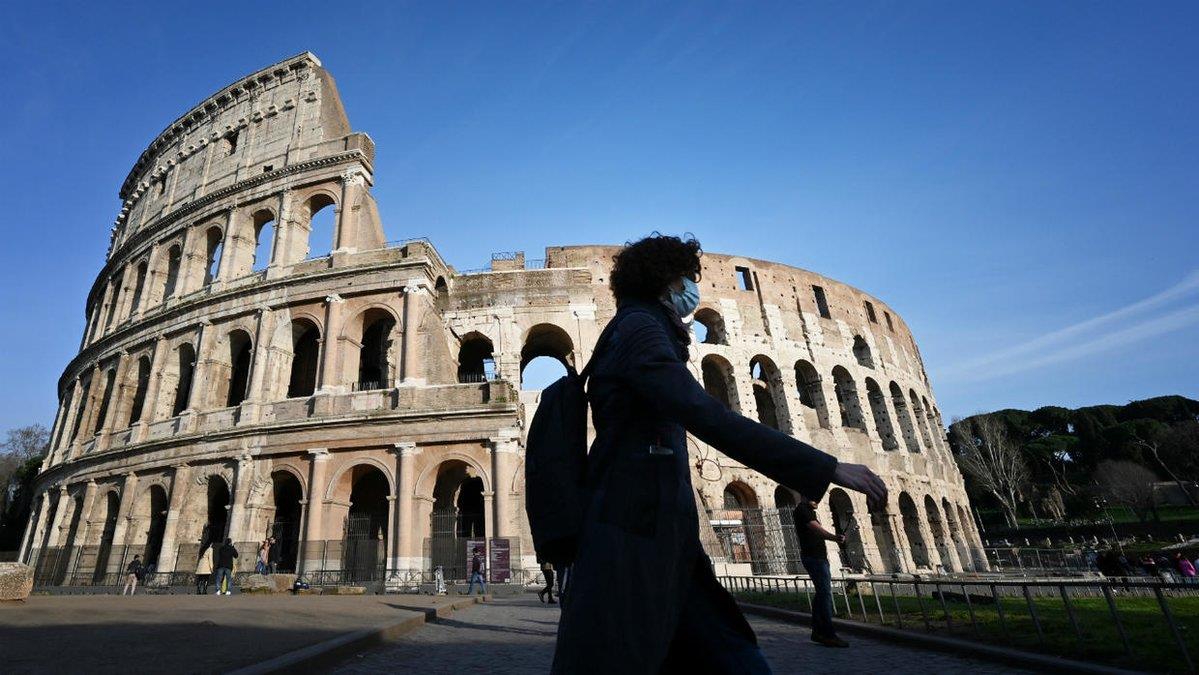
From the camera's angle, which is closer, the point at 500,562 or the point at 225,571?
the point at 225,571

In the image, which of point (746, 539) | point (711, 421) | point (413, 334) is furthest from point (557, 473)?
point (746, 539)

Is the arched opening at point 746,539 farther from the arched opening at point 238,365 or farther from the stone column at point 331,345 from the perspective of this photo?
the arched opening at point 238,365

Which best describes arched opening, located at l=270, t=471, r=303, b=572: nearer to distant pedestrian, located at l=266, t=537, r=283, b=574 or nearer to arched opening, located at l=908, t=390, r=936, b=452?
distant pedestrian, located at l=266, t=537, r=283, b=574

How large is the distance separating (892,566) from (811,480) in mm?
25607

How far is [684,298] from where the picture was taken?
6.95ft

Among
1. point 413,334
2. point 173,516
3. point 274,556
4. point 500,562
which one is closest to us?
point 500,562

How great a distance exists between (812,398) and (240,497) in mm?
21523

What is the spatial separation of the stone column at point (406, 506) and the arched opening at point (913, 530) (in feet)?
66.3

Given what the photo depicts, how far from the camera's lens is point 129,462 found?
61.8 ft

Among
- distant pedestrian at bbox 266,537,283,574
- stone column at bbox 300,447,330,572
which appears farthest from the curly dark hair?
distant pedestrian at bbox 266,537,283,574

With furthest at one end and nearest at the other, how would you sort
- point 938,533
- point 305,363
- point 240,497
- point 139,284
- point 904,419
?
point 904,419 < point 938,533 < point 139,284 < point 305,363 < point 240,497

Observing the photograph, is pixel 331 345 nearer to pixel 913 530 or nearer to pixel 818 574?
pixel 818 574

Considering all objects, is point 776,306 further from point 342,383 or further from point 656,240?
point 656,240

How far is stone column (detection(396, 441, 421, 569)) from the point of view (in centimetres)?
1503
